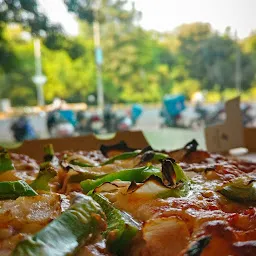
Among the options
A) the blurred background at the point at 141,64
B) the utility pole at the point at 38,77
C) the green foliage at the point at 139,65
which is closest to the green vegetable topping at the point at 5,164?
the blurred background at the point at 141,64

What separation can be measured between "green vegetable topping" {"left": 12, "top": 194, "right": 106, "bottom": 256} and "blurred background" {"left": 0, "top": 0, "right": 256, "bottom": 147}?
7.24 metres

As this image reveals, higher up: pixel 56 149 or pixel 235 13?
pixel 235 13

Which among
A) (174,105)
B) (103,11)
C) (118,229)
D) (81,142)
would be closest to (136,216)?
(118,229)

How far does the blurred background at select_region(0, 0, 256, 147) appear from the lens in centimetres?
916

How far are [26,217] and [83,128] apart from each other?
665 centimetres

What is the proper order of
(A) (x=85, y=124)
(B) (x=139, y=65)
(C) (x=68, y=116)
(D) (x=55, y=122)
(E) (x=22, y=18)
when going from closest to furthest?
(E) (x=22, y=18)
(C) (x=68, y=116)
(D) (x=55, y=122)
(A) (x=85, y=124)
(B) (x=139, y=65)

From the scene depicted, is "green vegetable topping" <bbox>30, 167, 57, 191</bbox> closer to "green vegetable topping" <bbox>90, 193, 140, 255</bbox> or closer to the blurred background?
"green vegetable topping" <bbox>90, 193, 140, 255</bbox>

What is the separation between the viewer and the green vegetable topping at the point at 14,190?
872 millimetres

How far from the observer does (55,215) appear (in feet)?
2.52

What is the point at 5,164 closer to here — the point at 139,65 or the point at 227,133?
the point at 227,133

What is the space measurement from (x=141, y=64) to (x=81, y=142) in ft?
33.8

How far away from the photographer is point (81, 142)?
1.94 metres

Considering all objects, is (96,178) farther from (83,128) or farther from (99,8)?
(99,8)

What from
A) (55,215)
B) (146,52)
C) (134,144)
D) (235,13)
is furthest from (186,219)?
(146,52)
